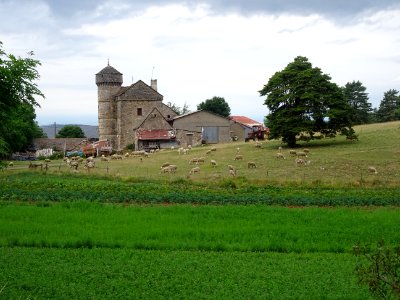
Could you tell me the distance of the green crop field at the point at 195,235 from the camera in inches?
418

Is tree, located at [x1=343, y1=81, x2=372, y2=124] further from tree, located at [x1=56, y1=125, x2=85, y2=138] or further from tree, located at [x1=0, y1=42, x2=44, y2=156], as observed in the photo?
tree, located at [x1=0, y1=42, x2=44, y2=156]

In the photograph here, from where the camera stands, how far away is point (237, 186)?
2906cm

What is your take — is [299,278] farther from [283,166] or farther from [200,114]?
[200,114]

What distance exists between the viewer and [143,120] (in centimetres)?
6956

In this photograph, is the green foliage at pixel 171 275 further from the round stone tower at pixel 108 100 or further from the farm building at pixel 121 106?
the round stone tower at pixel 108 100

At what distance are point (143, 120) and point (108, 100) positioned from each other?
7.25 m

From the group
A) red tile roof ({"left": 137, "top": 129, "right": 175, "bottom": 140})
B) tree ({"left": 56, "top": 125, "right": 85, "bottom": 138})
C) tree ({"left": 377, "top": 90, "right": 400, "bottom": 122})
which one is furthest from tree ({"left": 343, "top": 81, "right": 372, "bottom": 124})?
tree ({"left": 56, "top": 125, "right": 85, "bottom": 138})

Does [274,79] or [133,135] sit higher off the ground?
[274,79]

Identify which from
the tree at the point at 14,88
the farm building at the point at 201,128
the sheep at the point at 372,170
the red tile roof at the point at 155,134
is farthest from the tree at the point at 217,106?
the tree at the point at 14,88

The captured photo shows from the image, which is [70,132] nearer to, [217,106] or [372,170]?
[217,106]

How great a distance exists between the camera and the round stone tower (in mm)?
72688

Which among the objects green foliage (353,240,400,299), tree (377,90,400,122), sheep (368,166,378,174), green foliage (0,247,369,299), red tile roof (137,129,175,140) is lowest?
green foliage (0,247,369,299)

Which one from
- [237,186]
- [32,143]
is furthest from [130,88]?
[237,186]

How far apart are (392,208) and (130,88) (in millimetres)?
53952
